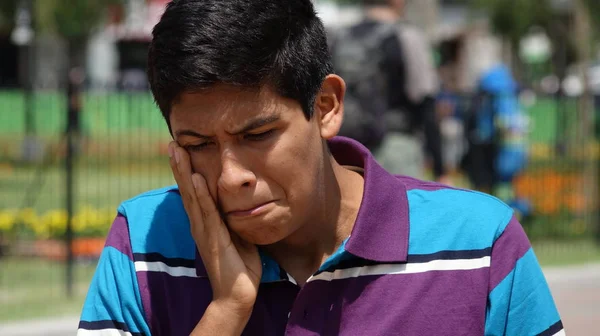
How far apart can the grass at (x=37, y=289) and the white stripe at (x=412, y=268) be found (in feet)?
17.1

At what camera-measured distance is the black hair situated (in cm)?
212

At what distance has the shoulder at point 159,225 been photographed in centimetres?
236

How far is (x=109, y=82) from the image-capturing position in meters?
8.48

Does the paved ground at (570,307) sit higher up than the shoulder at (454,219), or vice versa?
the shoulder at (454,219)

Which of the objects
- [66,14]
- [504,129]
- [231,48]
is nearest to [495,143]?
[504,129]

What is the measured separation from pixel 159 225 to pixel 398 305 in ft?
1.83

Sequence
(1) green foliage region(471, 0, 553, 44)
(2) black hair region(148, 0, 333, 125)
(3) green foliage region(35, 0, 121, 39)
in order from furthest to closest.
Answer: (1) green foliage region(471, 0, 553, 44) < (3) green foliage region(35, 0, 121, 39) < (2) black hair region(148, 0, 333, 125)

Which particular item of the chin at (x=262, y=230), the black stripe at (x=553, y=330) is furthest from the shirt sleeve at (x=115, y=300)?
the black stripe at (x=553, y=330)

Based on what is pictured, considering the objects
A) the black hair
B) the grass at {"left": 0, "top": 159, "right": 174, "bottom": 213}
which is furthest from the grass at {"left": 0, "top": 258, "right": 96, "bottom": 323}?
the black hair

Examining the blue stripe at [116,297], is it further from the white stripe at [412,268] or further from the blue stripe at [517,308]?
the blue stripe at [517,308]

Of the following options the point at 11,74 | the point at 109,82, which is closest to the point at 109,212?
the point at 109,82

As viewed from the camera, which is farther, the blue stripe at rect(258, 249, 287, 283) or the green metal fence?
the green metal fence

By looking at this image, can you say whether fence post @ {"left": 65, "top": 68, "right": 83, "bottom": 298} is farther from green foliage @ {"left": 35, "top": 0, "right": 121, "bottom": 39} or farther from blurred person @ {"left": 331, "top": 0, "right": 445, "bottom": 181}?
green foliage @ {"left": 35, "top": 0, "right": 121, "bottom": 39}

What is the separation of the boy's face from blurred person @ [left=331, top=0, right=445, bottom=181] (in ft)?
11.8
